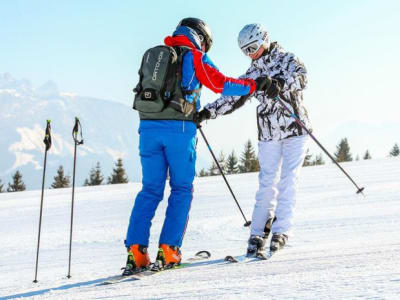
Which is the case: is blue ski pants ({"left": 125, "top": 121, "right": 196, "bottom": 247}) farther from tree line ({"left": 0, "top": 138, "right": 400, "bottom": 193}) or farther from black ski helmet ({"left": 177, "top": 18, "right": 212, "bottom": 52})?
tree line ({"left": 0, "top": 138, "right": 400, "bottom": 193})

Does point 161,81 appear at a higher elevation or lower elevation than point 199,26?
lower

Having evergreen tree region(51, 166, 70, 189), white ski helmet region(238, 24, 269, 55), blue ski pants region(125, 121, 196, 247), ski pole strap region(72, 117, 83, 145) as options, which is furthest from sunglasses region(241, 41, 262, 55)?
evergreen tree region(51, 166, 70, 189)

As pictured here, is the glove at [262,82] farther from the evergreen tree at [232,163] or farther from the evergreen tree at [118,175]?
the evergreen tree at [232,163]

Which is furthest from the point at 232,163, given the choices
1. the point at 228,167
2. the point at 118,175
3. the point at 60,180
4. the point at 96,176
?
the point at 60,180

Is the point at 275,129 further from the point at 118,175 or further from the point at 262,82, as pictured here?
the point at 118,175

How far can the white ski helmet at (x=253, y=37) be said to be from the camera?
443 cm

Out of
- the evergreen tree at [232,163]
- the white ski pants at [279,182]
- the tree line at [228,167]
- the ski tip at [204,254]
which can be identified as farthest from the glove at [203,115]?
the evergreen tree at [232,163]

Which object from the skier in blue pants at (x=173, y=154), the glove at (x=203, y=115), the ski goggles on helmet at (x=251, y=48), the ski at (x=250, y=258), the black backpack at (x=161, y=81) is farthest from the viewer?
the glove at (x=203, y=115)

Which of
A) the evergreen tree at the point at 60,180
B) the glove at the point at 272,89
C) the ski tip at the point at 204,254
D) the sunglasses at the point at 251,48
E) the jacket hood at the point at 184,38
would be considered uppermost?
the sunglasses at the point at 251,48

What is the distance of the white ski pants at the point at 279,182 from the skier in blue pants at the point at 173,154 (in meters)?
0.91

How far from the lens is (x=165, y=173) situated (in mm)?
3854

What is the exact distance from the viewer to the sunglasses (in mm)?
4464

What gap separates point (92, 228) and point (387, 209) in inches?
179

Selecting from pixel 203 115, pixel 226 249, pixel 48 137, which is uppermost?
pixel 203 115
